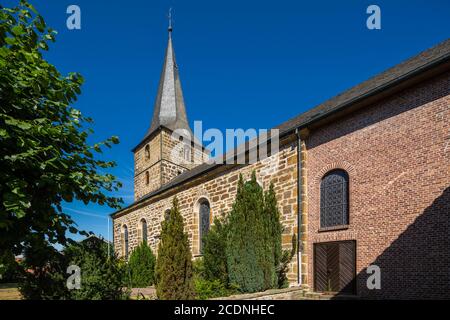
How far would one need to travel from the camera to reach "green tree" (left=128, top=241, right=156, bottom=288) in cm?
1742

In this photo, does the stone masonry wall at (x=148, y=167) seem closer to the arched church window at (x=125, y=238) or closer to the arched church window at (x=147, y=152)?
the arched church window at (x=147, y=152)

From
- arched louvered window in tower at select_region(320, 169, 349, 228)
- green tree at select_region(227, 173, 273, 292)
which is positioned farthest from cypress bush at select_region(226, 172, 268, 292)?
arched louvered window in tower at select_region(320, 169, 349, 228)

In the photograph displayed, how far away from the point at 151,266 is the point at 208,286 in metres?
8.56

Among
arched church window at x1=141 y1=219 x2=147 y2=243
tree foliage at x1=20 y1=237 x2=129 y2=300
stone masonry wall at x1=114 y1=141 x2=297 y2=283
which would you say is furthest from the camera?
arched church window at x1=141 y1=219 x2=147 y2=243

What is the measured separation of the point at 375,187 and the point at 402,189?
736 millimetres

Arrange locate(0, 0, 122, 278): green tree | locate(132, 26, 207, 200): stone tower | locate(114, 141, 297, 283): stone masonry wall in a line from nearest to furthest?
1. locate(0, 0, 122, 278): green tree
2. locate(114, 141, 297, 283): stone masonry wall
3. locate(132, 26, 207, 200): stone tower

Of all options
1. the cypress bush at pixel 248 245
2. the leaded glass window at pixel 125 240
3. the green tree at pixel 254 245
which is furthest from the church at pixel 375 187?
the leaded glass window at pixel 125 240

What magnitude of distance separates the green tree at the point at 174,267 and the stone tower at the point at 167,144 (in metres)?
16.9

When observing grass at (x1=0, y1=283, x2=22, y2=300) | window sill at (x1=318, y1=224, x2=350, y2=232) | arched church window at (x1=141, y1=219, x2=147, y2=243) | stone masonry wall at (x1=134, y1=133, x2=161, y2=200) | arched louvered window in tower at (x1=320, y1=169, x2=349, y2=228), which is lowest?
grass at (x1=0, y1=283, x2=22, y2=300)

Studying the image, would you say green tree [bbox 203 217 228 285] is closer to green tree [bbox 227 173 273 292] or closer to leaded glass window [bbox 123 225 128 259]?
green tree [bbox 227 173 273 292]

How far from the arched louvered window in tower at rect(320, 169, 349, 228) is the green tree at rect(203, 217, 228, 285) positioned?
10.9 ft

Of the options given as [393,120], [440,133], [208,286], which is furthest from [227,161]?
[440,133]

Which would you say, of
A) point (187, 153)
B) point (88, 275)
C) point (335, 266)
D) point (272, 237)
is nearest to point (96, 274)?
point (88, 275)

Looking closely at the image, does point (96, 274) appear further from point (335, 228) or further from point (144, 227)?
point (144, 227)
